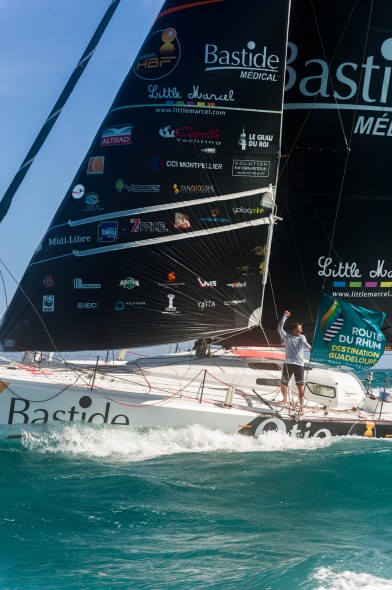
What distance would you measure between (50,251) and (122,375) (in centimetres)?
239

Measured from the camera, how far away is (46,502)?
8.82m

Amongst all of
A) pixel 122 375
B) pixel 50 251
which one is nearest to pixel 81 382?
pixel 122 375

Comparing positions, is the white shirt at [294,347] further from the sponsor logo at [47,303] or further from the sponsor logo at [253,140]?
the sponsor logo at [47,303]

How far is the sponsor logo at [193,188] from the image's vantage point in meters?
12.2

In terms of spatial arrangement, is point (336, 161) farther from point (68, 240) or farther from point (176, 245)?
point (68, 240)

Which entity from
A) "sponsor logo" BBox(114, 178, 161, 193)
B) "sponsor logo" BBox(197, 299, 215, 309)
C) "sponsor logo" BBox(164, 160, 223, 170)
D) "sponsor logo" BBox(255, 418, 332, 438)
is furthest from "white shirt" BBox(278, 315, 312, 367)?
"sponsor logo" BBox(114, 178, 161, 193)

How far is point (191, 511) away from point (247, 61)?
757 centimetres

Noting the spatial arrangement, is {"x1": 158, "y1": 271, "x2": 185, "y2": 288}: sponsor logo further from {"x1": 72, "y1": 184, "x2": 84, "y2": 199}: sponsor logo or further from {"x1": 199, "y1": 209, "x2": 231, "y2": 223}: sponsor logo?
{"x1": 72, "y1": 184, "x2": 84, "y2": 199}: sponsor logo

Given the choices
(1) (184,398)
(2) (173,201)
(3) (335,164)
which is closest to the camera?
(1) (184,398)

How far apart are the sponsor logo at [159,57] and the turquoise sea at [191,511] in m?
5.83

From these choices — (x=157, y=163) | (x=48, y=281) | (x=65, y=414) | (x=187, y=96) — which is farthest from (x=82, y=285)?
(x=187, y=96)

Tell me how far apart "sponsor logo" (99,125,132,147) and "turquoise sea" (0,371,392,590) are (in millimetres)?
4636

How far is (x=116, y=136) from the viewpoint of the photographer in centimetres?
1228

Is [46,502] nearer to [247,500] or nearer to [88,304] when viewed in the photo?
[247,500]
